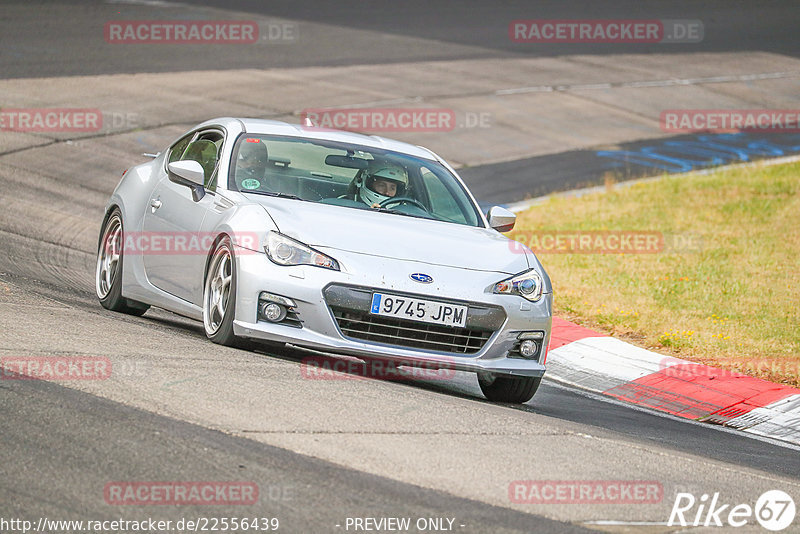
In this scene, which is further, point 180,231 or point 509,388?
point 180,231

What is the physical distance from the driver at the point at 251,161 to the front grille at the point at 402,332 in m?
1.55

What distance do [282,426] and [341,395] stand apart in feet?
2.64

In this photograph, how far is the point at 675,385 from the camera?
9.54 m

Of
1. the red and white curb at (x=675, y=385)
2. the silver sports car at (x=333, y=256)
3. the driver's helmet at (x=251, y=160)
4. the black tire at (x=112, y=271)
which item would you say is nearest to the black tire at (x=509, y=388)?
the silver sports car at (x=333, y=256)

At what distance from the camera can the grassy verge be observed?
10812 mm

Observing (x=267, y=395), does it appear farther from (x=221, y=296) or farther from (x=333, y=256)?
(x=221, y=296)

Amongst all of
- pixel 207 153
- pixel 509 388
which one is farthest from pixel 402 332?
pixel 207 153

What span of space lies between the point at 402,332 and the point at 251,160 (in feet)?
6.29

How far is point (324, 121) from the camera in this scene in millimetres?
20797

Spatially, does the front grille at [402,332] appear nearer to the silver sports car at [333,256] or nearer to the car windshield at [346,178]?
the silver sports car at [333,256]

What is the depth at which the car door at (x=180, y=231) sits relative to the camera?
8016 mm

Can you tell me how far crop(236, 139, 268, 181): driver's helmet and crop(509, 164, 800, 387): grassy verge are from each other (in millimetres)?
4106

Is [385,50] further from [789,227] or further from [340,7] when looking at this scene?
[789,227]

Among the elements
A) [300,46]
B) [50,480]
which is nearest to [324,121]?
[300,46]
